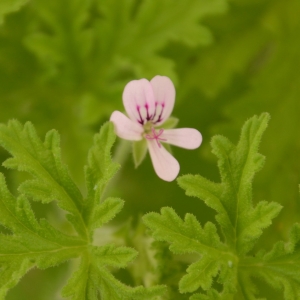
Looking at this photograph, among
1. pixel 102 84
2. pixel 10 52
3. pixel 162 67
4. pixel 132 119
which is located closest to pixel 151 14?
pixel 162 67

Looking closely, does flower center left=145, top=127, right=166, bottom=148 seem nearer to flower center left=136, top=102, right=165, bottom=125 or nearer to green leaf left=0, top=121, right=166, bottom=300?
flower center left=136, top=102, right=165, bottom=125

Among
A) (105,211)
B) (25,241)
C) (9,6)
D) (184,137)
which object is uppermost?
(9,6)

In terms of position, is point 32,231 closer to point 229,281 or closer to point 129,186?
point 229,281

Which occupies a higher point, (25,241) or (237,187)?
(237,187)

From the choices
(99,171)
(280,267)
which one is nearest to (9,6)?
(99,171)

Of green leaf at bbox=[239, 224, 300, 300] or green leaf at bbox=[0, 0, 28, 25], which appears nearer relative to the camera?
green leaf at bbox=[239, 224, 300, 300]

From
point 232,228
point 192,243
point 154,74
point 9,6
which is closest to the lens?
point 192,243

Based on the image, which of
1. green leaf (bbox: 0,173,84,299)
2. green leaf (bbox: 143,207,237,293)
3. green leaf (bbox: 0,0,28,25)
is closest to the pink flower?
green leaf (bbox: 143,207,237,293)

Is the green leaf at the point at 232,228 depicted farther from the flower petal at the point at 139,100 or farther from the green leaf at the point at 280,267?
the flower petal at the point at 139,100

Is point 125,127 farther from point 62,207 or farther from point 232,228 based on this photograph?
point 232,228
